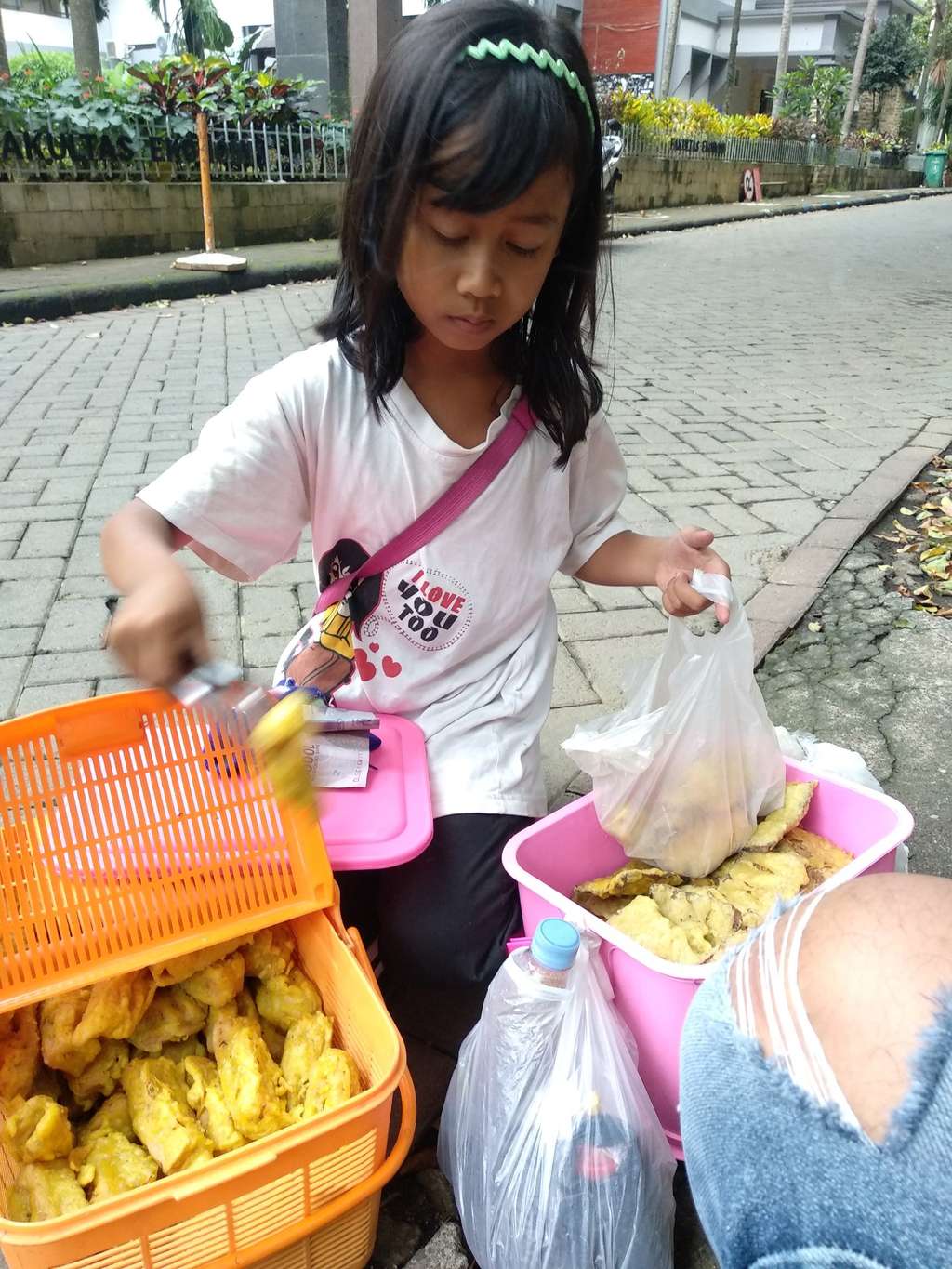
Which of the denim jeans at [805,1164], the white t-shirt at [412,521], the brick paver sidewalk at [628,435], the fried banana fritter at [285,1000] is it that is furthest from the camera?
the brick paver sidewalk at [628,435]

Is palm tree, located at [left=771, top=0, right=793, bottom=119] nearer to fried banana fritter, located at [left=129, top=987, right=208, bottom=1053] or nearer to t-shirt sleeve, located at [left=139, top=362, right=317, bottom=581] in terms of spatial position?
t-shirt sleeve, located at [left=139, top=362, right=317, bottom=581]

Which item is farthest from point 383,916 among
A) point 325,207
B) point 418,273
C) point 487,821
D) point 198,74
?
point 325,207

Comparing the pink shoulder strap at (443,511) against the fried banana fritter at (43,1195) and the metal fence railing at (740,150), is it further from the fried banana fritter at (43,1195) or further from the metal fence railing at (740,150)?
the metal fence railing at (740,150)

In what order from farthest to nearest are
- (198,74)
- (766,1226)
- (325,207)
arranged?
(325,207) → (198,74) → (766,1226)

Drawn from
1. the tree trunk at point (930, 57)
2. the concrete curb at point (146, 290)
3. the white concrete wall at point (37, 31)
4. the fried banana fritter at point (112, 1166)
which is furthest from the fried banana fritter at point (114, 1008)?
the tree trunk at point (930, 57)

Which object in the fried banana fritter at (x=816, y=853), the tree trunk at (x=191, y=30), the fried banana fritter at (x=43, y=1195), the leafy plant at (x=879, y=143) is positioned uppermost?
the tree trunk at (x=191, y=30)

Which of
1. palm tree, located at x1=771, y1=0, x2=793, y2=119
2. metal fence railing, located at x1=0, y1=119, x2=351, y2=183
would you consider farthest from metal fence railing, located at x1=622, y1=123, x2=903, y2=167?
metal fence railing, located at x1=0, y1=119, x2=351, y2=183

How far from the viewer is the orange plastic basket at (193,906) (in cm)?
109

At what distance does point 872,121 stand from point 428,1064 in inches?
1683

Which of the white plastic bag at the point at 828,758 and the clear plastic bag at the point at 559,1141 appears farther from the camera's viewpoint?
the white plastic bag at the point at 828,758

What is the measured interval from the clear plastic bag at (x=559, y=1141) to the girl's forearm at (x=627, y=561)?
693 mm

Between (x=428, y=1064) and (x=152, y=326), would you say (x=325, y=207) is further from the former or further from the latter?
(x=428, y=1064)

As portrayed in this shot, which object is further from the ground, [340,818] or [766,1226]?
[766,1226]

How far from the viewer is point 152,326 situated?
22.7 ft
